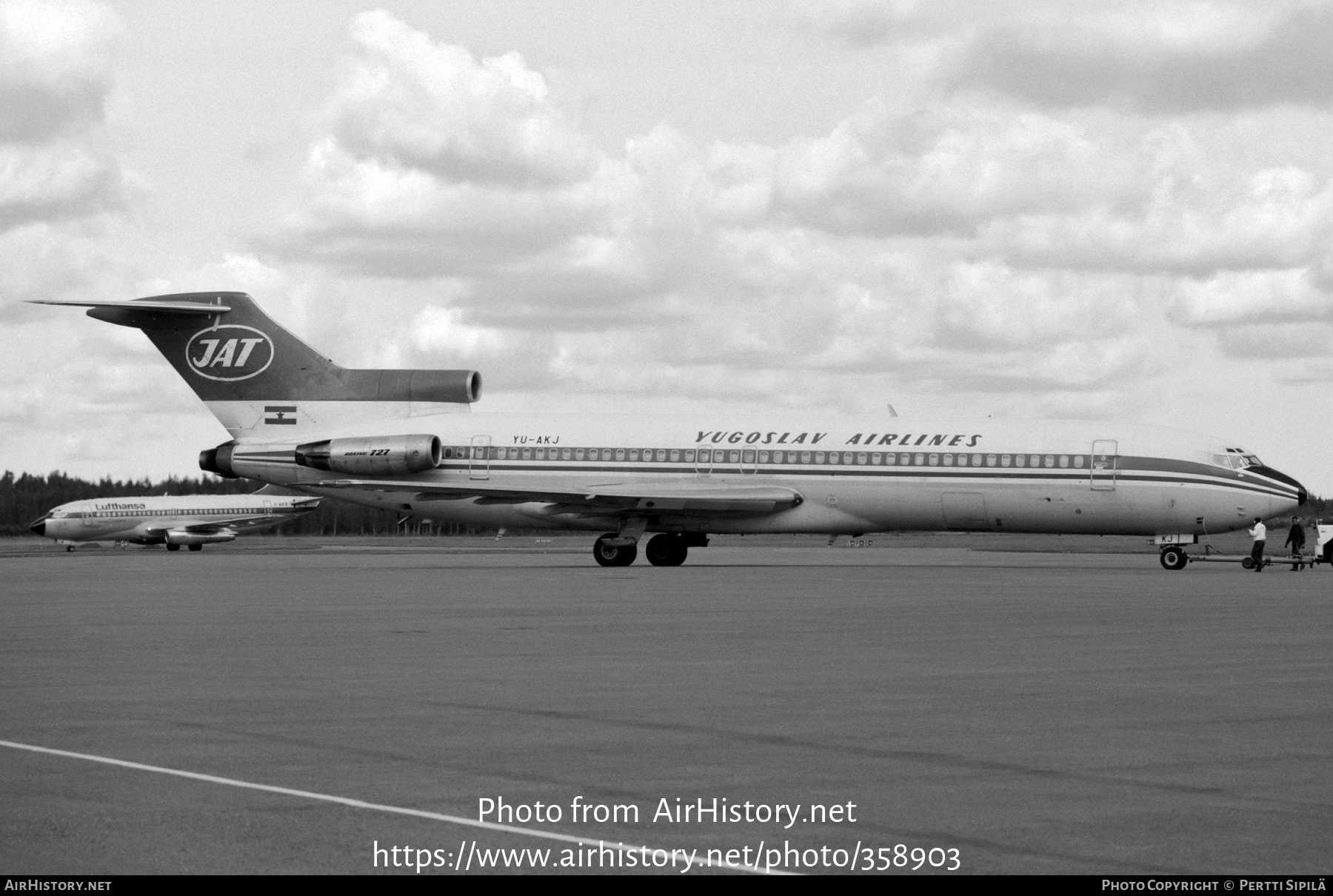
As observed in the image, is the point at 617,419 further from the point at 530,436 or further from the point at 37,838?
the point at 37,838

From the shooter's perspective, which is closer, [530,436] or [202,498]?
[530,436]

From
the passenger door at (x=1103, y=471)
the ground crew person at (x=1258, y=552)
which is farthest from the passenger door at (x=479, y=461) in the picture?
the ground crew person at (x=1258, y=552)

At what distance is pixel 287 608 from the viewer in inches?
1003

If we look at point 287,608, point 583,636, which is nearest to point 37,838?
point 583,636

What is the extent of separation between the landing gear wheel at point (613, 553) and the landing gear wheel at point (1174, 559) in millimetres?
13106

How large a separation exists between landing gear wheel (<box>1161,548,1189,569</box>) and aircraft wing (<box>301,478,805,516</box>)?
8942 millimetres

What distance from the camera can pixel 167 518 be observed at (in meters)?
90.3

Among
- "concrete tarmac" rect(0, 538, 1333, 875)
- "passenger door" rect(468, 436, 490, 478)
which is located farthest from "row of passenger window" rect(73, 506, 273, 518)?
"concrete tarmac" rect(0, 538, 1333, 875)

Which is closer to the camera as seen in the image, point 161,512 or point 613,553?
point 613,553

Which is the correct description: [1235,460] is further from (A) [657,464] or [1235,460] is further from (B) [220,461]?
(B) [220,461]

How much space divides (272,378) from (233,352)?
4.34 ft

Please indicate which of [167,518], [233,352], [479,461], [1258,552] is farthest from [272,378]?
[167,518]

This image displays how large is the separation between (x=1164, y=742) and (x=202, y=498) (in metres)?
84.2
